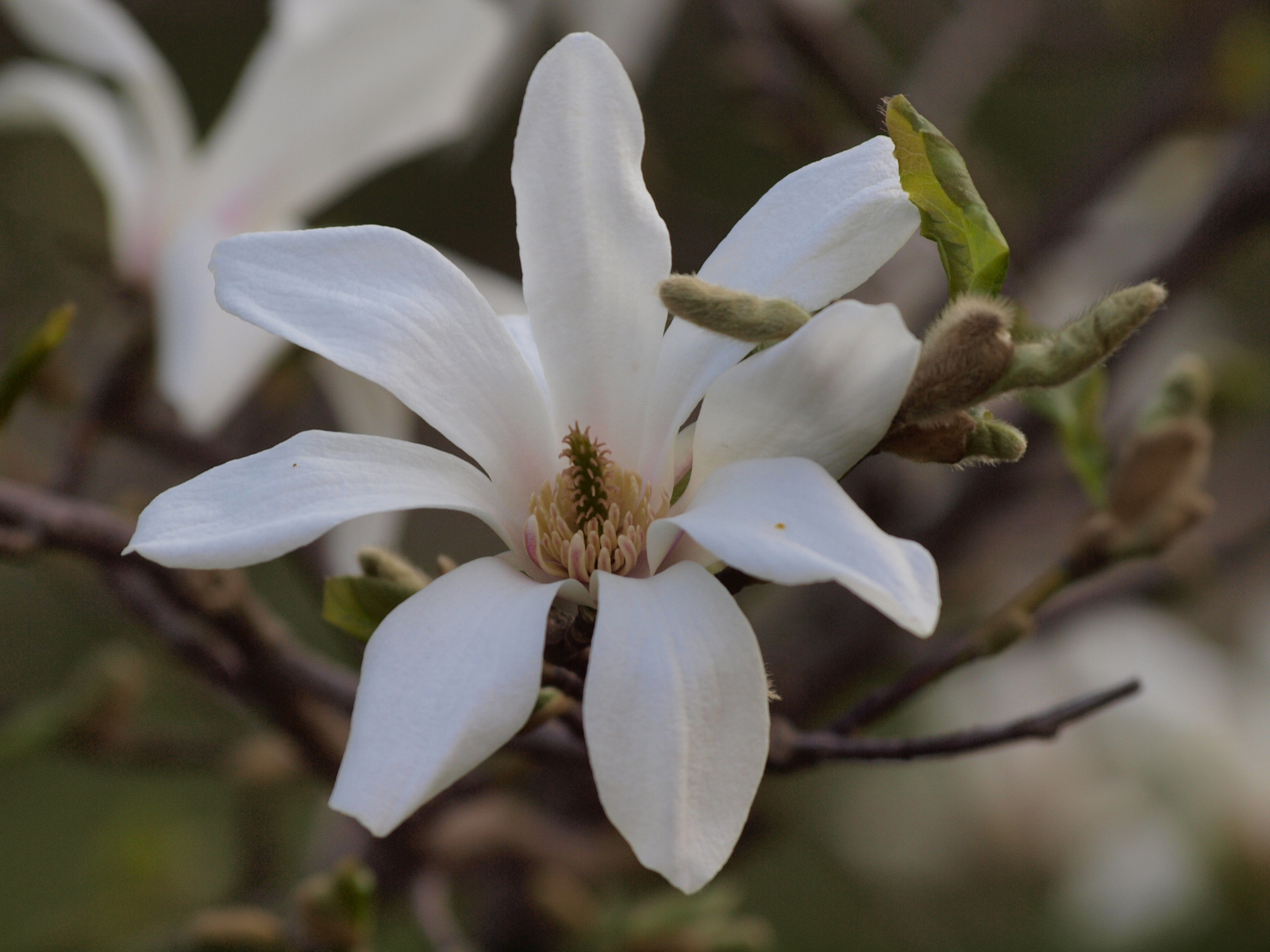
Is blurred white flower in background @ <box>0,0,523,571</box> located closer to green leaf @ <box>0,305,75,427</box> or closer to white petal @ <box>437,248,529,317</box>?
white petal @ <box>437,248,529,317</box>

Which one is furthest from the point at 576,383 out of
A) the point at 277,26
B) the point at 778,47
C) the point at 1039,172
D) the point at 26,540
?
the point at 1039,172

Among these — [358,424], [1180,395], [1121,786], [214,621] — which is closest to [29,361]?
[214,621]

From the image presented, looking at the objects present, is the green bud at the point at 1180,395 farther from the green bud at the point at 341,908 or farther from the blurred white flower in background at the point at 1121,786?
the blurred white flower in background at the point at 1121,786

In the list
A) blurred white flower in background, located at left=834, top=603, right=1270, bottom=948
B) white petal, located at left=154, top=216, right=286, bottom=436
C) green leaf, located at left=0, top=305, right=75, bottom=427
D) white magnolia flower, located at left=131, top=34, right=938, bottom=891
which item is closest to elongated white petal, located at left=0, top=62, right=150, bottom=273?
white petal, located at left=154, top=216, right=286, bottom=436

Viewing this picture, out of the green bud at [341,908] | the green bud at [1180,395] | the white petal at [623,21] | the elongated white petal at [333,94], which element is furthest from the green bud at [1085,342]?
the white petal at [623,21]

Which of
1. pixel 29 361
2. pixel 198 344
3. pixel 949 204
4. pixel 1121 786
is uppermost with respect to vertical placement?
pixel 949 204

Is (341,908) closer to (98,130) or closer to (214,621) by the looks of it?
(214,621)
